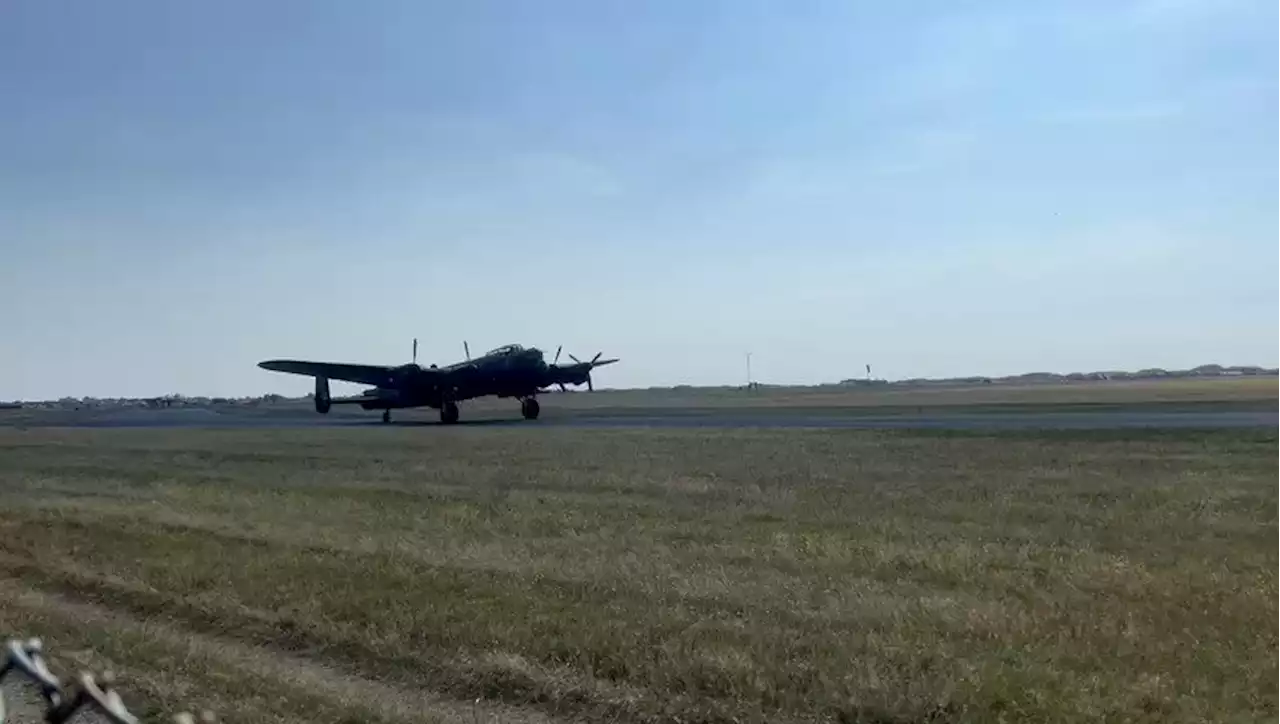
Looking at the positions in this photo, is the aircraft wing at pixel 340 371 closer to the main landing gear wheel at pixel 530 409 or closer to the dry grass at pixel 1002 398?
the main landing gear wheel at pixel 530 409

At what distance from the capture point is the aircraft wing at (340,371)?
51.9m

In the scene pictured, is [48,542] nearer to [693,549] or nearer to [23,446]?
[693,549]

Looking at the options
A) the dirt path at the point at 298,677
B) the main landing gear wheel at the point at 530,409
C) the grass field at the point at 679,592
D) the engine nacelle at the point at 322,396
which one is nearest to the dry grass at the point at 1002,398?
the main landing gear wheel at the point at 530,409

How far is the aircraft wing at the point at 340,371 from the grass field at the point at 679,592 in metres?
29.8

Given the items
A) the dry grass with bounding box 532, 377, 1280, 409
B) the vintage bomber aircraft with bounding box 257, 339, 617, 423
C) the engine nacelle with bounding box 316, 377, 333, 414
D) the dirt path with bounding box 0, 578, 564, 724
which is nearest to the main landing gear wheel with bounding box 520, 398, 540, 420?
the vintage bomber aircraft with bounding box 257, 339, 617, 423

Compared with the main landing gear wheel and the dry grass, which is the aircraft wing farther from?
the dry grass

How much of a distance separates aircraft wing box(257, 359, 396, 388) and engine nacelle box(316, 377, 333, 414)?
234 centimetres

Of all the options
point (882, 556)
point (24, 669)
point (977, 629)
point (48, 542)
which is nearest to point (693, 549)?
point (882, 556)

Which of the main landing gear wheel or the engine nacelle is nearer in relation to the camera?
the main landing gear wheel

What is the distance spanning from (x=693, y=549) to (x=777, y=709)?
5959mm

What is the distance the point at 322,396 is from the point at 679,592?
5272 centimetres

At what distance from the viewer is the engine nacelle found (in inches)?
2323

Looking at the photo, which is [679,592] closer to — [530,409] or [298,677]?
[298,677]

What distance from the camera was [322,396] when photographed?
197ft
